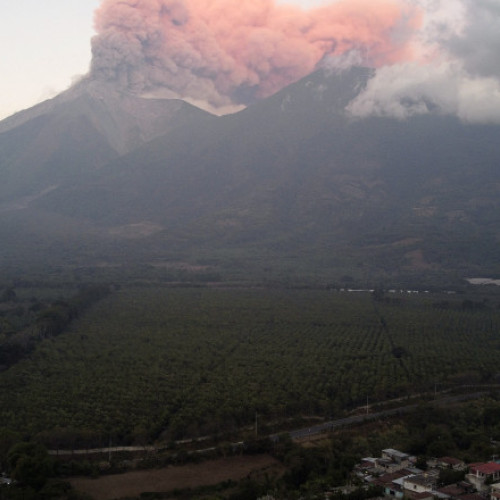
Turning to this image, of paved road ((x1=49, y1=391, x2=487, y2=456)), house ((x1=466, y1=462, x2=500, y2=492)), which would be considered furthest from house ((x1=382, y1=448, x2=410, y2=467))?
paved road ((x1=49, y1=391, x2=487, y2=456))

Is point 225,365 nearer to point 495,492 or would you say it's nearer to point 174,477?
point 174,477

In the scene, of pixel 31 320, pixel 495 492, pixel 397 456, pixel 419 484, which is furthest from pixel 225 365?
pixel 31 320

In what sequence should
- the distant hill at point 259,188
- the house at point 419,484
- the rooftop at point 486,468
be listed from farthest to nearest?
the distant hill at point 259,188 < the rooftop at point 486,468 < the house at point 419,484

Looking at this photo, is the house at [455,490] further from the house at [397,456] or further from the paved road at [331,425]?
the paved road at [331,425]

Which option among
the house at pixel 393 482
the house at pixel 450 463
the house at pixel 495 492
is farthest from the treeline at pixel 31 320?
the house at pixel 495 492

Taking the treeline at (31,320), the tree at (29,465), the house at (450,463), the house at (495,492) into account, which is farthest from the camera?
the treeline at (31,320)

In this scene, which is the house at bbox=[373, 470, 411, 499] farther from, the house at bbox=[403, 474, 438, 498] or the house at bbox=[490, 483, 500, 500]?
the house at bbox=[490, 483, 500, 500]
